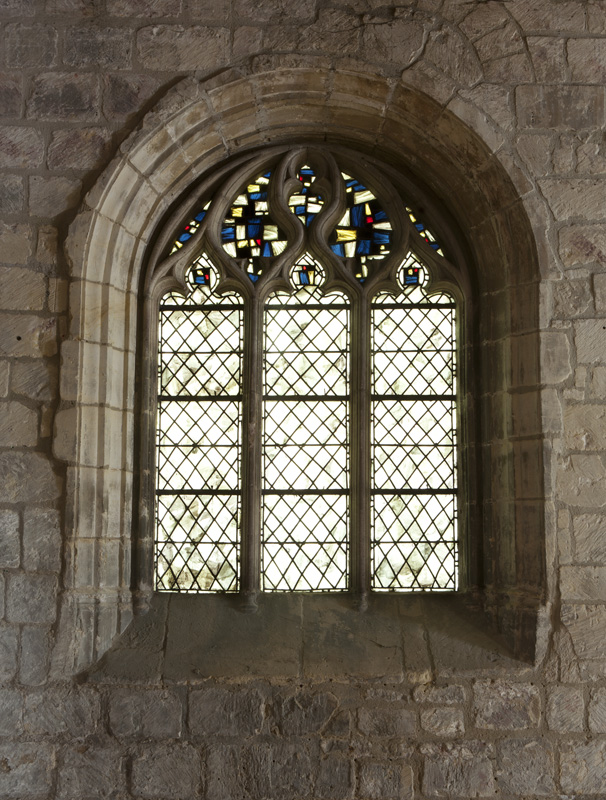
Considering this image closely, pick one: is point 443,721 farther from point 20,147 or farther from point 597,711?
point 20,147

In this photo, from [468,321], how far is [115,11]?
8.20 ft

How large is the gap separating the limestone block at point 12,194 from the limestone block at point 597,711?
3665 millimetres

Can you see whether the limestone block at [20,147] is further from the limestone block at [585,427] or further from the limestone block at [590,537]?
the limestone block at [590,537]

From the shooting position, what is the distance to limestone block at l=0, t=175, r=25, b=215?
166 inches

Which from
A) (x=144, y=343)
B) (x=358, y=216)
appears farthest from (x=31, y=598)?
(x=358, y=216)

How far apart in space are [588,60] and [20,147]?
297 centimetres

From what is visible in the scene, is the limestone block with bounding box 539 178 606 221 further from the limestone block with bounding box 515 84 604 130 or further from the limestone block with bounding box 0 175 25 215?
the limestone block with bounding box 0 175 25 215

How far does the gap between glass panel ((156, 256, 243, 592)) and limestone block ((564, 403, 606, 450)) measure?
171cm

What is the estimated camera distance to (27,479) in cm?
405

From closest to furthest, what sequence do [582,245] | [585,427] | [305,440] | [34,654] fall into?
[34,654]
[585,427]
[582,245]
[305,440]

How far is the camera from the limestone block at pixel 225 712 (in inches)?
153

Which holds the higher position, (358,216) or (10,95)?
(10,95)

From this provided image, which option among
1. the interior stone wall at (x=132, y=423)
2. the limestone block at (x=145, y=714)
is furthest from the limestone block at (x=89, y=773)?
the limestone block at (x=145, y=714)

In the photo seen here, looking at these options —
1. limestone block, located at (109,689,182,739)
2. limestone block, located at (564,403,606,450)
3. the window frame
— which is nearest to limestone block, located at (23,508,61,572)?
the window frame
